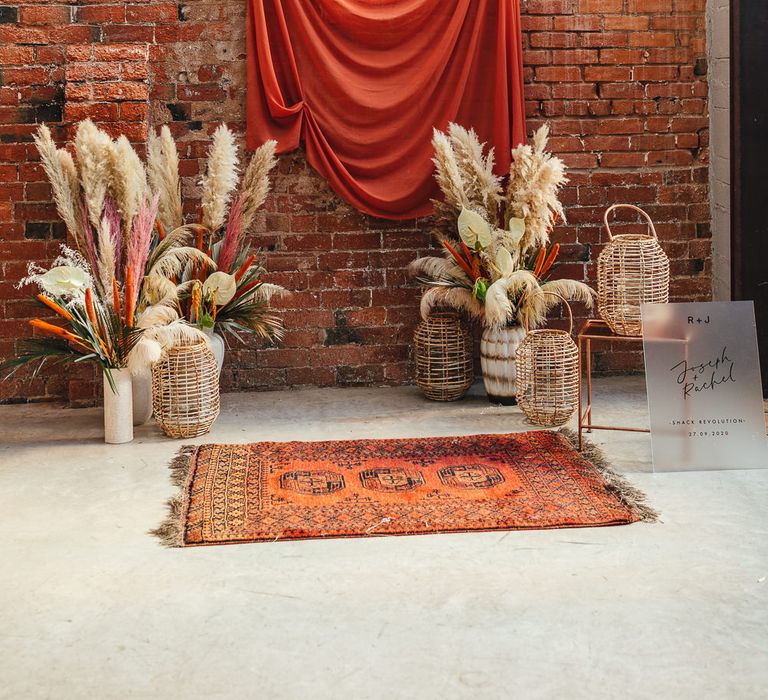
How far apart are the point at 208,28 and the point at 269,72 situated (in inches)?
14.6

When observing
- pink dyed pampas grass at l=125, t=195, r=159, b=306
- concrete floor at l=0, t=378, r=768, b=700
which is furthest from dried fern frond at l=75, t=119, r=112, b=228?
concrete floor at l=0, t=378, r=768, b=700

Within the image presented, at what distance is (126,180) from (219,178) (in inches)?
15.9

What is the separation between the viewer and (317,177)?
4977mm

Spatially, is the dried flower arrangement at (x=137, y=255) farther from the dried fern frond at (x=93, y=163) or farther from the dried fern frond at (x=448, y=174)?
the dried fern frond at (x=448, y=174)

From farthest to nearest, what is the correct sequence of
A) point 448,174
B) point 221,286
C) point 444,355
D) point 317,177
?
point 317,177
point 444,355
point 448,174
point 221,286

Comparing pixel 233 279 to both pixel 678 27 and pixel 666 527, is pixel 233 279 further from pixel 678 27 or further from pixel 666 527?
pixel 678 27

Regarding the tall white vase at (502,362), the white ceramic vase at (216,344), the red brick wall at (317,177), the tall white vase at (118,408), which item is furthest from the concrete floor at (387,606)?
the red brick wall at (317,177)

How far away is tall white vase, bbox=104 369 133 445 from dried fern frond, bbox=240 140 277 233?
893 mm

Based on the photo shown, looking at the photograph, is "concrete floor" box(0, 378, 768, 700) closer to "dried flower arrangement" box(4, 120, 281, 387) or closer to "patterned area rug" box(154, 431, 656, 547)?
"patterned area rug" box(154, 431, 656, 547)

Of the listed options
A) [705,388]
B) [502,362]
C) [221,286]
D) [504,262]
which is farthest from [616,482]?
[221,286]

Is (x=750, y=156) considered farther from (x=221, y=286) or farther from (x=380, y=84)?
(x=221, y=286)

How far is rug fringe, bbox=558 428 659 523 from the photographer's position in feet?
10.6

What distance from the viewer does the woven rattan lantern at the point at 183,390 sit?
13.6 feet

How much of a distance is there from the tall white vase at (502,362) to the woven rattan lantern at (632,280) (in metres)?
0.74
